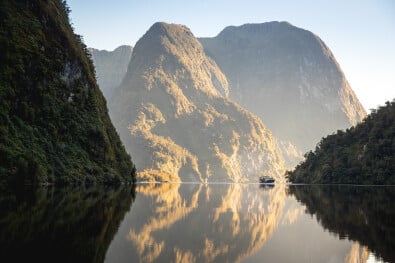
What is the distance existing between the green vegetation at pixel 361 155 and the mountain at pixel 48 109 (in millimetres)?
70656

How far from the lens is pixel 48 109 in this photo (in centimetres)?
11125

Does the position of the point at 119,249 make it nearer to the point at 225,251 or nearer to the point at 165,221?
the point at 225,251

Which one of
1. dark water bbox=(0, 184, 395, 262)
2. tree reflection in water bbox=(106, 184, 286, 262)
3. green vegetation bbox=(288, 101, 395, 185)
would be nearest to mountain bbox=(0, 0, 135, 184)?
tree reflection in water bbox=(106, 184, 286, 262)

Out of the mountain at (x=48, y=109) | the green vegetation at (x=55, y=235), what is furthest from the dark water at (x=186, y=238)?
the mountain at (x=48, y=109)

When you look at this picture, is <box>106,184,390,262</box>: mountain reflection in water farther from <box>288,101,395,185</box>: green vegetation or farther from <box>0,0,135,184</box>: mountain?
<box>288,101,395,185</box>: green vegetation

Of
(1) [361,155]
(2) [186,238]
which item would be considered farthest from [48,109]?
(1) [361,155]

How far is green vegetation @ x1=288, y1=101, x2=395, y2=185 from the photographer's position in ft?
498

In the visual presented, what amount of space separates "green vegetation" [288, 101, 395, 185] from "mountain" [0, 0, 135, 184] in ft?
232

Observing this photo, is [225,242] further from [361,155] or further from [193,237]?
[361,155]

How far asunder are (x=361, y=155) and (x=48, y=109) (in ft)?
327

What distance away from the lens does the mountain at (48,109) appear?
9256 cm

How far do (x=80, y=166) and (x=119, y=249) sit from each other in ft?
296

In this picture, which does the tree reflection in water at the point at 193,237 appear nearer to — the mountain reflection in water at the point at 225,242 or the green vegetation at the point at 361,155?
the mountain reflection in water at the point at 225,242

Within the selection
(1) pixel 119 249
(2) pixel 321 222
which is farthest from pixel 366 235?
(1) pixel 119 249
